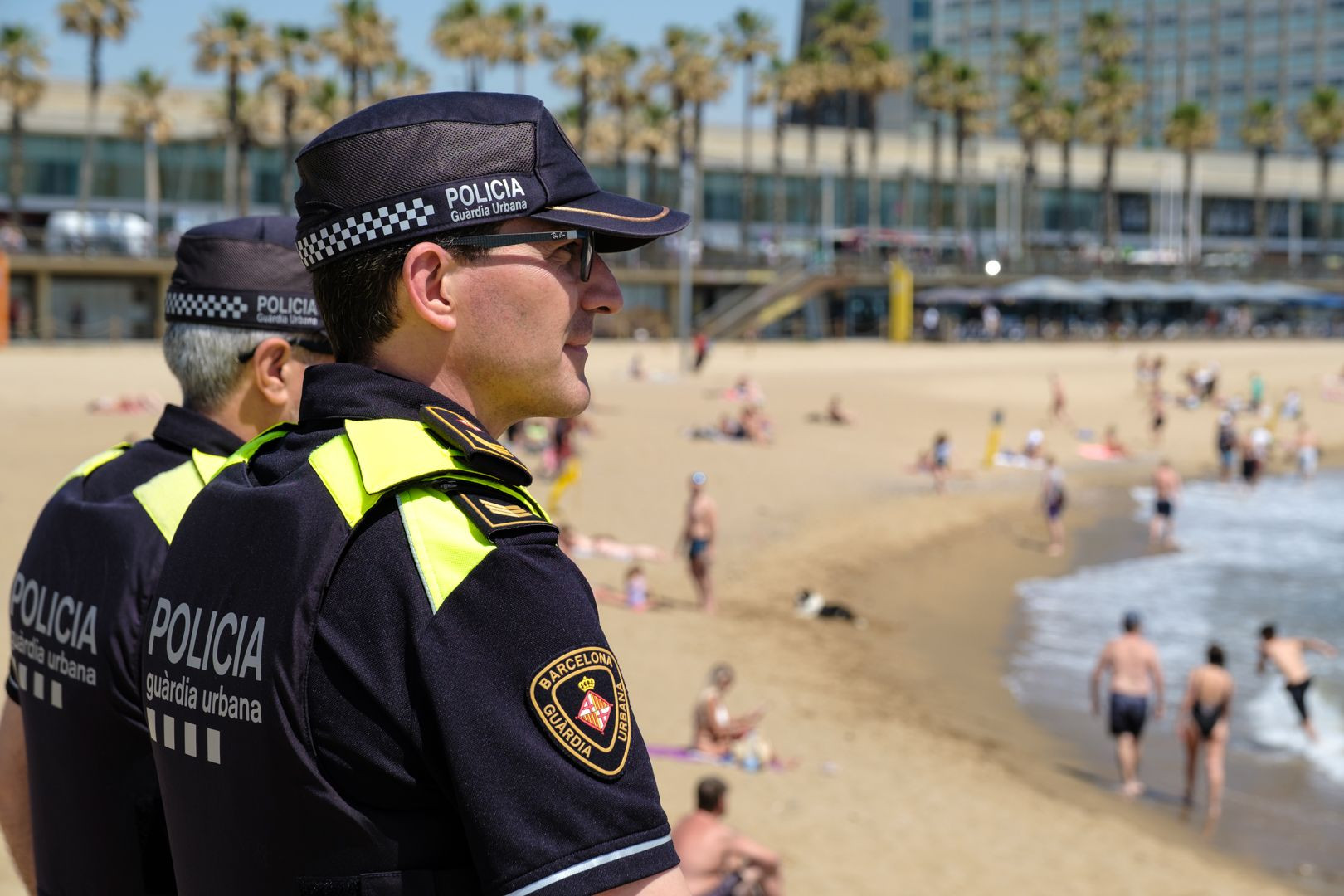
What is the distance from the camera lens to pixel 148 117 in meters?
50.3

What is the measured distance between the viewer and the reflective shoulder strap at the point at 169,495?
87.6 inches

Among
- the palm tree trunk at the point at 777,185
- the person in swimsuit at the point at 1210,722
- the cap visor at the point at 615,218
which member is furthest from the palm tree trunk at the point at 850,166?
the cap visor at the point at 615,218

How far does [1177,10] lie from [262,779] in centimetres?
11216

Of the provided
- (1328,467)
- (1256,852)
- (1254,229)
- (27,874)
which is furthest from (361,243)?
(1254,229)

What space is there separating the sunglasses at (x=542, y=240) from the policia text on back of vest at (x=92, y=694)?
2.98ft

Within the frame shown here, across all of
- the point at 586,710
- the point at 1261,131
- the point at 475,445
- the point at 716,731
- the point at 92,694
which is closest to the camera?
the point at 586,710

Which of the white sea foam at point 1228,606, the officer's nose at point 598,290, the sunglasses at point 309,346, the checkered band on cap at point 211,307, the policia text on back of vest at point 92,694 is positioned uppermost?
the officer's nose at point 598,290

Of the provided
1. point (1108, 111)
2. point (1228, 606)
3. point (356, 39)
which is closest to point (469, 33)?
point (356, 39)

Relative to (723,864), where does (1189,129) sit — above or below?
above

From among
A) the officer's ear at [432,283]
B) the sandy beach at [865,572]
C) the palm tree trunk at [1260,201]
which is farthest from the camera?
the palm tree trunk at [1260,201]

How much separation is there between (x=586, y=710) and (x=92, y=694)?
3.92ft

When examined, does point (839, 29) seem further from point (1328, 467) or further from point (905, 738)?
point (905, 738)

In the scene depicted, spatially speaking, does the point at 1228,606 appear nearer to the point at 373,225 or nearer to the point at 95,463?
the point at 95,463

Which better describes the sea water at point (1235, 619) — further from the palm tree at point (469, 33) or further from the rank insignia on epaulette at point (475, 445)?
the palm tree at point (469, 33)
